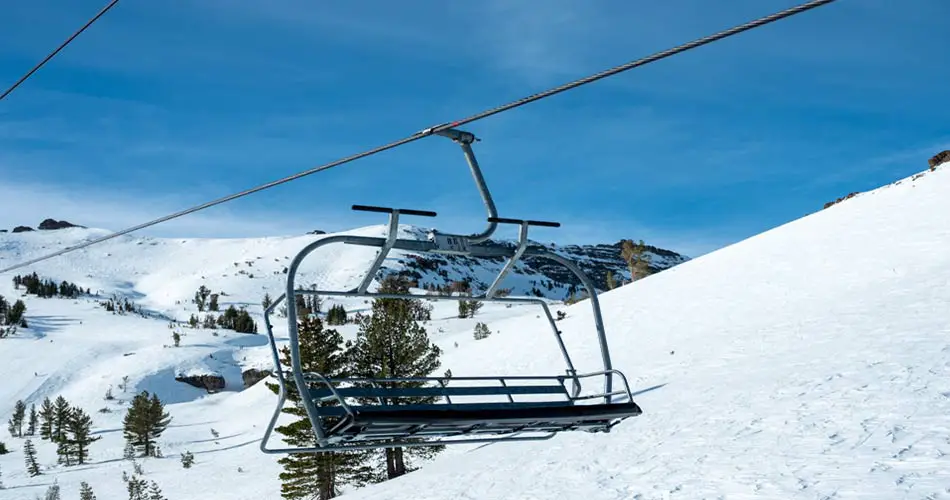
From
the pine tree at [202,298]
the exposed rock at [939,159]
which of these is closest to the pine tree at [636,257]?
the exposed rock at [939,159]

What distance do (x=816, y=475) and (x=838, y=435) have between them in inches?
85.8

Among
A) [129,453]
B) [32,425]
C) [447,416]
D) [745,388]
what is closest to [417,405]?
[447,416]

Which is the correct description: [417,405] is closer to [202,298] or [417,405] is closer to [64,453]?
[64,453]

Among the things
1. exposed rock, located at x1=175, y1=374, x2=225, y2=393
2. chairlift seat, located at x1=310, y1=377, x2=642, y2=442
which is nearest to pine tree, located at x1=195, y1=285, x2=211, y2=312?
exposed rock, located at x1=175, y1=374, x2=225, y2=393

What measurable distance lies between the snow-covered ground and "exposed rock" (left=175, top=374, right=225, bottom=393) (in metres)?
21.2

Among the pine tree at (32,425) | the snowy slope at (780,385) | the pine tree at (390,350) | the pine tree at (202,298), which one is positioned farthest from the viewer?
the pine tree at (202,298)

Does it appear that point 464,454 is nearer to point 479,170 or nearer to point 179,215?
point 179,215

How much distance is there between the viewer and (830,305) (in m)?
28.5

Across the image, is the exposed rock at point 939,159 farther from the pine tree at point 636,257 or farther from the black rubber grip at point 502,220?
the black rubber grip at point 502,220

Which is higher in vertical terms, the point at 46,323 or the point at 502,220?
the point at 46,323

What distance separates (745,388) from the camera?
2073 centimetres

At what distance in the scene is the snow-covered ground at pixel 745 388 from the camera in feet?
47.2

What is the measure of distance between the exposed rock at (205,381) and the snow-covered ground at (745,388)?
21156mm

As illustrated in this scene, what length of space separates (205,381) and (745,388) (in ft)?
254
